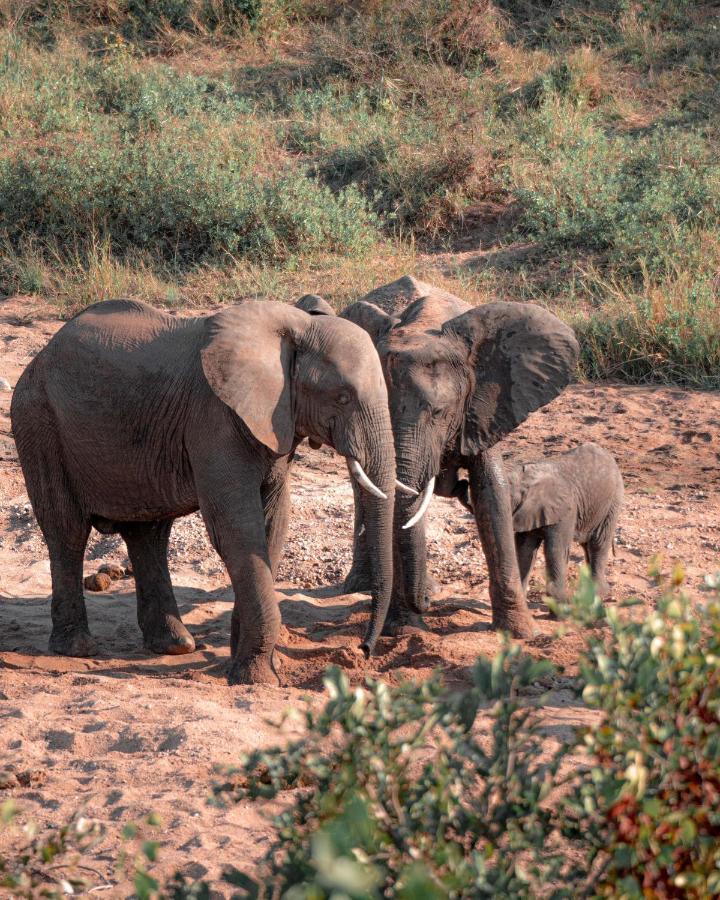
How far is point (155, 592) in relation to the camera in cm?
632

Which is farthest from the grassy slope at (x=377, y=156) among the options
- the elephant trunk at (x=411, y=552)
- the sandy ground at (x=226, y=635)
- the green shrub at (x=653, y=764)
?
the green shrub at (x=653, y=764)

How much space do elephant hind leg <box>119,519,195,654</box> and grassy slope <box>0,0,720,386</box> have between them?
489cm

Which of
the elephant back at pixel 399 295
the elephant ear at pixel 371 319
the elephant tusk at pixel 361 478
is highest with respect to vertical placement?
the elephant ear at pixel 371 319

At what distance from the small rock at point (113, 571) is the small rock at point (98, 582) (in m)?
0.08

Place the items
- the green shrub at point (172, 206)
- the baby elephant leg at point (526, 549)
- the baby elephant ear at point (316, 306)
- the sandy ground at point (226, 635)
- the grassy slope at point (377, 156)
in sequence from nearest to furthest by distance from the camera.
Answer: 1. the sandy ground at point (226, 635)
2. the baby elephant ear at point (316, 306)
3. the baby elephant leg at point (526, 549)
4. the grassy slope at point (377, 156)
5. the green shrub at point (172, 206)

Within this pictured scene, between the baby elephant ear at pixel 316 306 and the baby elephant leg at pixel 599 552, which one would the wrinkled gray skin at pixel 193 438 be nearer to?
the baby elephant ear at pixel 316 306

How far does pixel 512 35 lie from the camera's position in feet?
56.0

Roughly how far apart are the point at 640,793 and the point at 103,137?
40.6ft

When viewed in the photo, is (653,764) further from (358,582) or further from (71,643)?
(358,582)

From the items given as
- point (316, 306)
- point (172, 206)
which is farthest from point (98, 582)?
point (172, 206)

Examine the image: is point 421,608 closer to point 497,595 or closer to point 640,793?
point 497,595

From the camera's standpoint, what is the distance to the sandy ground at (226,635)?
13.9ft

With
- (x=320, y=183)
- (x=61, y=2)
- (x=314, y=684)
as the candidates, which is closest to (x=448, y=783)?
(x=314, y=684)

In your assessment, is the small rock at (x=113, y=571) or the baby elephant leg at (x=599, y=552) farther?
the small rock at (x=113, y=571)
